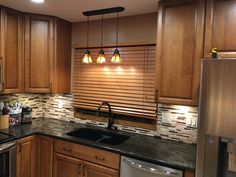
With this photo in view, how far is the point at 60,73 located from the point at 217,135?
2.09m

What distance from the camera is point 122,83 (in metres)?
2.52

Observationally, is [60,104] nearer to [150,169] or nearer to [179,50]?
[150,169]

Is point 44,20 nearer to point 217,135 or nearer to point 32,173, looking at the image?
point 32,173

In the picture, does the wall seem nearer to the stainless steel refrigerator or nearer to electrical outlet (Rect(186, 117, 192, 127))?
electrical outlet (Rect(186, 117, 192, 127))

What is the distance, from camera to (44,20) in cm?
257

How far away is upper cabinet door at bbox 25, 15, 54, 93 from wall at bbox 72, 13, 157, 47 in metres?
0.40

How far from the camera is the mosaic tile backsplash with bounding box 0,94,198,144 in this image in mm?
2162

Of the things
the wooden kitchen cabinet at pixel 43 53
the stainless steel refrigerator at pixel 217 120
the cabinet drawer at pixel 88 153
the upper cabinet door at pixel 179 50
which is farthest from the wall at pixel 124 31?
the cabinet drawer at pixel 88 153

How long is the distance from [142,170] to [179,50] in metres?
1.16

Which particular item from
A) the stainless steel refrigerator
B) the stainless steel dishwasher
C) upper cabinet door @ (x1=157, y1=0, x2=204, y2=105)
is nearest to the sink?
the stainless steel dishwasher

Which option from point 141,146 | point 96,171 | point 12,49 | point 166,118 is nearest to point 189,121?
point 166,118

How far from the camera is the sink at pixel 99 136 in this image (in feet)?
7.86

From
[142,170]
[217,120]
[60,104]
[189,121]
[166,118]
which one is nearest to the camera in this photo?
[217,120]

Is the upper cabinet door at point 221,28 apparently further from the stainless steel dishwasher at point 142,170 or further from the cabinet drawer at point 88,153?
the cabinet drawer at point 88,153
